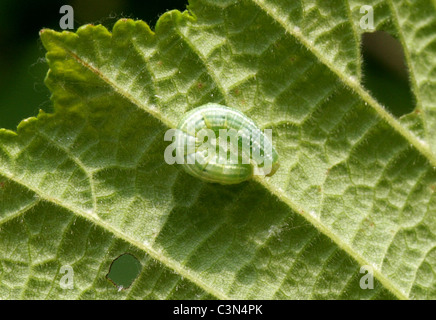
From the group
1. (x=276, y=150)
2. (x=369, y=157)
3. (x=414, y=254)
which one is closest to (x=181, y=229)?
(x=276, y=150)

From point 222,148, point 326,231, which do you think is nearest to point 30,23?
point 222,148

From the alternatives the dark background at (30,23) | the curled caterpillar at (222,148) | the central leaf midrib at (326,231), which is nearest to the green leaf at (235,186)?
the central leaf midrib at (326,231)

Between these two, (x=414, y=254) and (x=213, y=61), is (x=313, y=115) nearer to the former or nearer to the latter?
(x=213, y=61)

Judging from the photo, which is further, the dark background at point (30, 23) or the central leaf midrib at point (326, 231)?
the dark background at point (30, 23)

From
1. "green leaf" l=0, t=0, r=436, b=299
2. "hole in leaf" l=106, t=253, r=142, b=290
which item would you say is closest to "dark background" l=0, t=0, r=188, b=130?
"green leaf" l=0, t=0, r=436, b=299

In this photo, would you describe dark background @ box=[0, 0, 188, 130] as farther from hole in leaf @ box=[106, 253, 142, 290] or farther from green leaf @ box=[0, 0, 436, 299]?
hole in leaf @ box=[106, 253, 142, 290]

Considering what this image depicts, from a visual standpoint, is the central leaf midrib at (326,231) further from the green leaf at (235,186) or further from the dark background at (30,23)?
the dark background at (30,23)

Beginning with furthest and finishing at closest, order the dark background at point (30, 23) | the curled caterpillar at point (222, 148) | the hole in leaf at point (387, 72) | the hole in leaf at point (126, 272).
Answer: the dark background at point (30, 23) → the hole in leaf at point (387, 72) → the hole in leaf at point (126, 272) → the curled caterpillar at point (222, 148)
